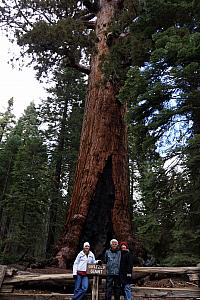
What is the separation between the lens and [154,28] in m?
7.29

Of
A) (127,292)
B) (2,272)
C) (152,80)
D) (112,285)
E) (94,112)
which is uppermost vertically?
(94,112)

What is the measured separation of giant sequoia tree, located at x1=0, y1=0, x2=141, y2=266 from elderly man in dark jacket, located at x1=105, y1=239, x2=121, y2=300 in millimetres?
1620

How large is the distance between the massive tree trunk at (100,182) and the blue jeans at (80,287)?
1534mm

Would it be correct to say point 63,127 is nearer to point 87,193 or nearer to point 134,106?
point 87,193

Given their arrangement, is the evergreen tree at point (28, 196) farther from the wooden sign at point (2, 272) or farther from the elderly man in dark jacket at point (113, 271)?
the elderly man in dark jacket at point (113, 271)

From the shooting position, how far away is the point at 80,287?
585 centimetres

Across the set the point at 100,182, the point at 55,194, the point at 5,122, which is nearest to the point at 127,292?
the point at 100,182

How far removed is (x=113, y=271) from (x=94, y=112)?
14.9 ft

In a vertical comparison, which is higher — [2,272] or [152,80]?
[152,80]

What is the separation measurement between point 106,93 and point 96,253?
4.26 metres

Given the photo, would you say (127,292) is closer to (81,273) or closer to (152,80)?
(81,273)

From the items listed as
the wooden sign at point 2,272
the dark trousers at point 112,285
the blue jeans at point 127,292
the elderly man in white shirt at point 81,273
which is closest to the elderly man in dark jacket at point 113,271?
the dark trousers at point 112,285

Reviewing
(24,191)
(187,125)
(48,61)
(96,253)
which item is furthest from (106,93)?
(24,191)

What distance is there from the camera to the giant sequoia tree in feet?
26.0
